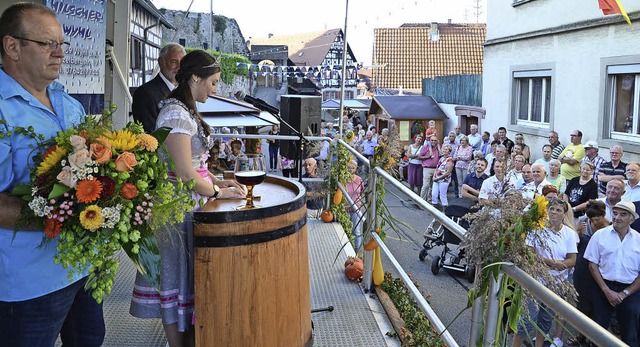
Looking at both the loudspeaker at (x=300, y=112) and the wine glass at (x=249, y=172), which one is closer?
the wine glass at (x=249, y=172)

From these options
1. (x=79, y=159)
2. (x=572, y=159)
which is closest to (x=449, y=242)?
(x=572, y=159)

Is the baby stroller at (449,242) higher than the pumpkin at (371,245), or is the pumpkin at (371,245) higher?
the pumpkin at (371,245)

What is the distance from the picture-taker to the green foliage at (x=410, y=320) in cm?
386

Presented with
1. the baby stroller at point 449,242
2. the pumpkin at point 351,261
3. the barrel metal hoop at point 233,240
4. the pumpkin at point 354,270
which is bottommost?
the baby stroller at point 449,242

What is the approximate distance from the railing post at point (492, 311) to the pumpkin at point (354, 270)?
2504mm

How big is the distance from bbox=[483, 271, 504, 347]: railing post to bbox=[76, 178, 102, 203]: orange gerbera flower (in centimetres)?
130

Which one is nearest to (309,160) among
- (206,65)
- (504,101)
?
Result: (206,65)

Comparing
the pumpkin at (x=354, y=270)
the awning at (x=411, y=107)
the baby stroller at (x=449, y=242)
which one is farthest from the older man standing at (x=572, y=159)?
the awning at (x=411, y=107)

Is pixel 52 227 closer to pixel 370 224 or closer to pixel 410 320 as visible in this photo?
pixel 370 224

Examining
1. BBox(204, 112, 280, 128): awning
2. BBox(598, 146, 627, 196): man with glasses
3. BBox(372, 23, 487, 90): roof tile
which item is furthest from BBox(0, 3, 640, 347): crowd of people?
BBox(372, 23, 487, 90): roof tile

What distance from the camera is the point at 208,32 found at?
4088 centimetres

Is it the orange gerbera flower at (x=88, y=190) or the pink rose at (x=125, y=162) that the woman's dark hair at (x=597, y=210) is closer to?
the pink rose at (x=125, y=162)

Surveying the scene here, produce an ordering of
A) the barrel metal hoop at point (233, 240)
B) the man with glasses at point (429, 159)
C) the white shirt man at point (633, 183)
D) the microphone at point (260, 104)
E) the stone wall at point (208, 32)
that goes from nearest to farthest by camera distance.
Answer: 1. the barrel metal hoop at point (233, 240)
2. the microphone at point (260, 104)
3. the white shirt man at point (633, 183)
4. the man with glasses at point (429, 159)
5. the stone wall at point (208, 32)

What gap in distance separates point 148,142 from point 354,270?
2.88m
